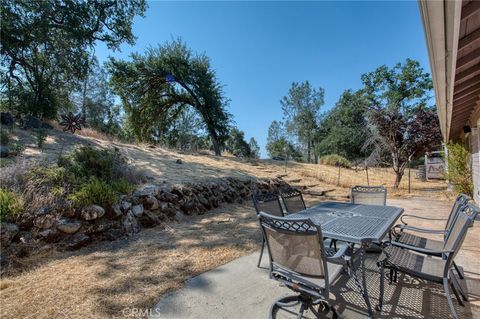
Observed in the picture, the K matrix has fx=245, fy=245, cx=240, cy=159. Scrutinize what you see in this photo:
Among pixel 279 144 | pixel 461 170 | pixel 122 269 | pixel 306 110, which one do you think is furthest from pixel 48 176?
pixel 279 144

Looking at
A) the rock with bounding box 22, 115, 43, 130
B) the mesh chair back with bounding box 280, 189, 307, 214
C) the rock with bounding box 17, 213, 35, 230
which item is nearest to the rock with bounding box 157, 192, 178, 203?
the rock with bounding box 17, 213, 35, 230

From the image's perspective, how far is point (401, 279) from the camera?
8.54 feet

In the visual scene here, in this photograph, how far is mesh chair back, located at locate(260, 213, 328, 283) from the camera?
1.63 meters

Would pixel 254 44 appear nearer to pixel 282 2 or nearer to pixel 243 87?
pixel 282 2

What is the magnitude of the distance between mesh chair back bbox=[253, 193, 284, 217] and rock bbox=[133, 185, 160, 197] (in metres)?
2.63

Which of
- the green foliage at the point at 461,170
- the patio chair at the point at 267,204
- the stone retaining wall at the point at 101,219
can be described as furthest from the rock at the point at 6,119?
the green foliage at the point at 461,170

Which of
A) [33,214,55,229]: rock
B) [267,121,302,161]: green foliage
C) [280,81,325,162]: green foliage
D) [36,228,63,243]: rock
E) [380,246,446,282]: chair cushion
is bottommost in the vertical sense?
[36,228,63,243]: rock

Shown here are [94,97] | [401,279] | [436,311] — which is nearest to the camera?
[436,311]

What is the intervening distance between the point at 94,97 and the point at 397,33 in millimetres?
25662

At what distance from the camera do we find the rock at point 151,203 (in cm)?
469

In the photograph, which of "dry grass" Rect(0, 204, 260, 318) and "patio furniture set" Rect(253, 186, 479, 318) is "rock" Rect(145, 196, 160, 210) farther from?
"patio furniture set" Rect(253, 186, 479, 318)

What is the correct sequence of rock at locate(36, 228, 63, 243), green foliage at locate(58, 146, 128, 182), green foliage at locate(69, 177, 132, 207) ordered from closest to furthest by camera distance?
rock at locate(36, 228, 63, 243) → green foliage at locate(69, 177, 132, 207) → green foliage at locate(58, 146, 128, 182)

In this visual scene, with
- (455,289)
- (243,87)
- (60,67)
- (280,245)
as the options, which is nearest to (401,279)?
(455,289)

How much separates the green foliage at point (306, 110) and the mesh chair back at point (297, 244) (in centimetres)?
2671
